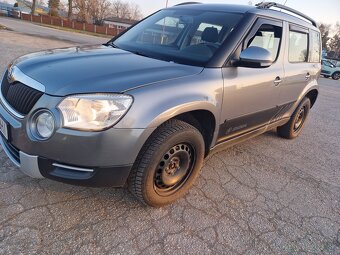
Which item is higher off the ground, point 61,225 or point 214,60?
point 214,60

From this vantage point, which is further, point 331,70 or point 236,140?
point 331,70

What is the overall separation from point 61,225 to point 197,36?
2232 millimetres

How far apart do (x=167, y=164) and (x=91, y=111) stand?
0.84m

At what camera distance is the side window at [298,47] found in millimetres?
3685

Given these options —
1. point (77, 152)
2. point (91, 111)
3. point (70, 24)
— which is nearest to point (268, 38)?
point (91, 111)

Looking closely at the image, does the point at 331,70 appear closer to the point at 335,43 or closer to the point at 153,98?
the point at 153,98

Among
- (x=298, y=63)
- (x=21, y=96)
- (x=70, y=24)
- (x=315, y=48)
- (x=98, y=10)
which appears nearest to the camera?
(x=21, y=96)

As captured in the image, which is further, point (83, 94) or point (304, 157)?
point (304, 157)

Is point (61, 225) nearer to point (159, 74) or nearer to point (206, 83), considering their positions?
point (159, 74)

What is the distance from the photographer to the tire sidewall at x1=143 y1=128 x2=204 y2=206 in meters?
2.20

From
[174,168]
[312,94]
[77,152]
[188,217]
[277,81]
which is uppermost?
[277,81]

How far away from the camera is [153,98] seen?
79.7 inches

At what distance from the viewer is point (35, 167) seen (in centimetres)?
201

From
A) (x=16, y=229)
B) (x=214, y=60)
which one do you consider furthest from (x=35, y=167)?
(x=214, y=60)
